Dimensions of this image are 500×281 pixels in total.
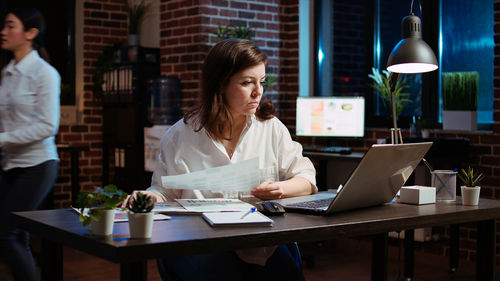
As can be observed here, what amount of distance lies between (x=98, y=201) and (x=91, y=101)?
4767mm

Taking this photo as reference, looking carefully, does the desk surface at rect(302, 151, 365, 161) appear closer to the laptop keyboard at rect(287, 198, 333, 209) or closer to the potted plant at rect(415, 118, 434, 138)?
the potted plant at rect(415, 118, 434, 138)

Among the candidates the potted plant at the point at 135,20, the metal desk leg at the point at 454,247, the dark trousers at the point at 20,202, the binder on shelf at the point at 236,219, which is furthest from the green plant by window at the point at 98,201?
the potted plant at the point at 135,20

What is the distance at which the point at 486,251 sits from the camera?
83.4 inches

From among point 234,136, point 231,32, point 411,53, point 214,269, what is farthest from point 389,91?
point 214,269

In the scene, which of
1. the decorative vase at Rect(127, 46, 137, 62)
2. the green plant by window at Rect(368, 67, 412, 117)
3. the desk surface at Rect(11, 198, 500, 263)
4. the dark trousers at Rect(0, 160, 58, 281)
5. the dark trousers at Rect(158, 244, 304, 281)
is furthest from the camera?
the decorative vase at Rect(127, 46, 137, 62)

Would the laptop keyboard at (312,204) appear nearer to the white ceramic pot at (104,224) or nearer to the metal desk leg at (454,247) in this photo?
the white ceramic pot at (104,224)

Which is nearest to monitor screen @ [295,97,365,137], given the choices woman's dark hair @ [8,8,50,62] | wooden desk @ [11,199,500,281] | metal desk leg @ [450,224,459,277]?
metal desk leg @ [450,224,459,277]

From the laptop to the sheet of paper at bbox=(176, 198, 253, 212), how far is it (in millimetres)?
134

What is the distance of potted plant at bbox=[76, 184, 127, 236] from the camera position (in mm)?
1505

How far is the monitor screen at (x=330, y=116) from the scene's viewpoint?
480 cm

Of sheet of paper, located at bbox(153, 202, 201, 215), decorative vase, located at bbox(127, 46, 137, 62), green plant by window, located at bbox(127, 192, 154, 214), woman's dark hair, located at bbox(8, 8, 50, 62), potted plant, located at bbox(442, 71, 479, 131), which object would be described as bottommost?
sheet of paper, located at bbox(153, 202, 201, 215)

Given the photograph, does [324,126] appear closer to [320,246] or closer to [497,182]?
[320,246]

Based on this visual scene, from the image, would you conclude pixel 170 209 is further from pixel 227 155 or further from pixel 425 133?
pixel 425 133

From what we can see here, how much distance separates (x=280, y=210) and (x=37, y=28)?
70.9 inches
